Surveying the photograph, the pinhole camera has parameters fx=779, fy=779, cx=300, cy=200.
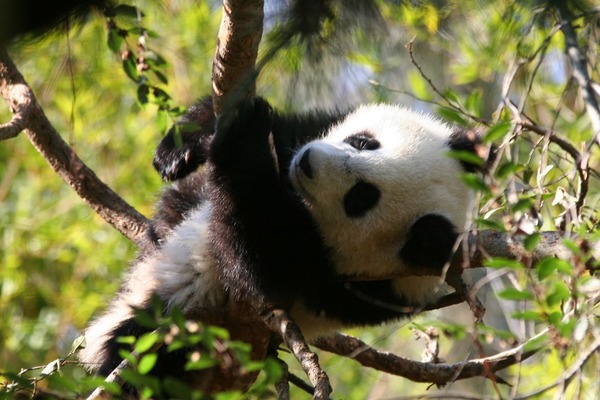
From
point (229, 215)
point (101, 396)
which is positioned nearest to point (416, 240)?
point (229, 215)

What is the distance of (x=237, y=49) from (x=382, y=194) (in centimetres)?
96

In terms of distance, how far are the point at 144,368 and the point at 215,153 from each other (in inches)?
53.4

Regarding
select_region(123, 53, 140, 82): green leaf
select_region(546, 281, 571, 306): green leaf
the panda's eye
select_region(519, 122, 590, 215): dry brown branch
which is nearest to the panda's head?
the panda's eye

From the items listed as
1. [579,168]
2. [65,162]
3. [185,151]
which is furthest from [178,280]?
[579,168]

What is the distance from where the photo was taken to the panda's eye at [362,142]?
3176 mm

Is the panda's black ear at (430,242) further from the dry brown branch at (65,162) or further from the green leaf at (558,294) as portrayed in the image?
the dry brown branch at (65,162)

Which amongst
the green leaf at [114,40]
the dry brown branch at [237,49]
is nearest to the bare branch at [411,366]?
the dry brown branch at [237,49]

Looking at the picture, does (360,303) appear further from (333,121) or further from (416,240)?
(333,121)

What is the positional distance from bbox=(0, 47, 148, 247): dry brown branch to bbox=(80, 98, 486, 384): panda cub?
1.35 feet

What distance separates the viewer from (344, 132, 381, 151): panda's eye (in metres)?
3.18

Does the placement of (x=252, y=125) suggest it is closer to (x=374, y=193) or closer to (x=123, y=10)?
(x=374, y=193)

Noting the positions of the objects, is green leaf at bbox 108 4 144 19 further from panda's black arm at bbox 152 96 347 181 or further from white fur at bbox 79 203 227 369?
white fur at bbox 79 203 227 369

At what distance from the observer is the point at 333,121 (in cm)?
345

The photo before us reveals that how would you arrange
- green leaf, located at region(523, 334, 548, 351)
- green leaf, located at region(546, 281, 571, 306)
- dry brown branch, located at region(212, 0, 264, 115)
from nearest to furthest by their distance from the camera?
green leaf, located at region(546, 281, 571, 306) → green leaf, located at region(523, 334, 548, 351) → dry brown branch, located at region(212, 0, 264, 115)
